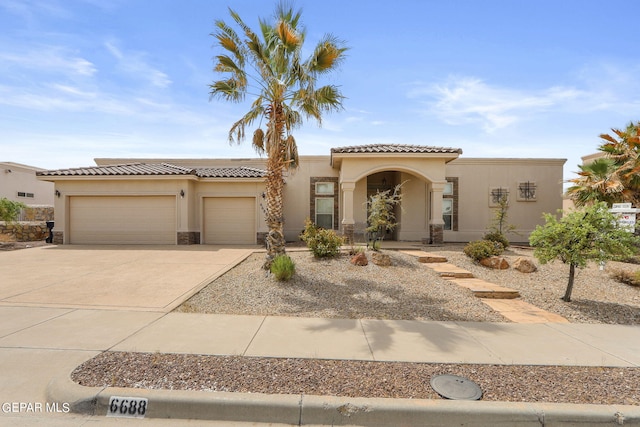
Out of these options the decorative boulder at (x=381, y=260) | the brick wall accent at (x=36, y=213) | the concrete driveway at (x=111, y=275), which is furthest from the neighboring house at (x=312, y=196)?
the brick wall accent at (x=36, y=213)

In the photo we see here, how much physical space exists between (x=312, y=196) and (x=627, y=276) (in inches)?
461

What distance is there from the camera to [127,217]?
14.8 meters

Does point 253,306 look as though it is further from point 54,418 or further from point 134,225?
point 134,225

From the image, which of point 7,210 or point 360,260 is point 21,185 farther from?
point 360,260

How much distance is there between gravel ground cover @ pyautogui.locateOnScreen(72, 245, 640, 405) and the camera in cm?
353

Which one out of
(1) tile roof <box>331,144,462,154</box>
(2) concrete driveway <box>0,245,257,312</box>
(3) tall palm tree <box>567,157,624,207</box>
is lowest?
(2) concrete driveway <box>0,245,257,312</box>

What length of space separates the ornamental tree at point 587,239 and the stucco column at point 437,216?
627 cm

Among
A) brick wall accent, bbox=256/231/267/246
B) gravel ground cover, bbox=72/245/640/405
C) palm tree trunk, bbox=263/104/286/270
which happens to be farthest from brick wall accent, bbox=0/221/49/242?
palm tree trunk, bbox=263/104/286/270

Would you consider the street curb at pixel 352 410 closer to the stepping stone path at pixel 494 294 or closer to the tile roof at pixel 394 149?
the stepping stone path at pixel 494 294

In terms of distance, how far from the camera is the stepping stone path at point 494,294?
6268 mm

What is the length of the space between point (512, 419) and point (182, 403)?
3.30 metres

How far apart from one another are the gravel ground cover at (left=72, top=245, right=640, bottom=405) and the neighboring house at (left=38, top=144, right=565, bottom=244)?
140 inches

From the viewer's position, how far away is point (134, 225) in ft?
48.5

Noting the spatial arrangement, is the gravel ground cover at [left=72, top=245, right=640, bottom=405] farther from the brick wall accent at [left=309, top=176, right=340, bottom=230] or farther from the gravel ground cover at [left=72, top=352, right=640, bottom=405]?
the brick wall accent at [left=309, top=176, right=340, bottom=230]
